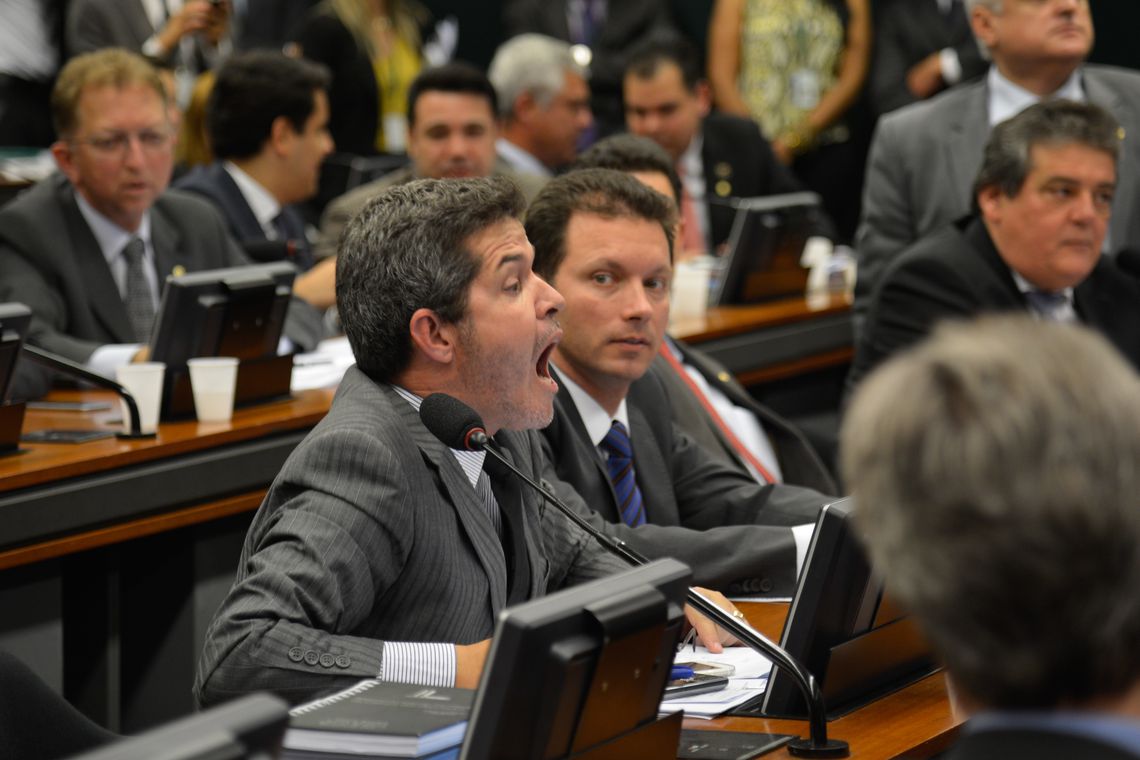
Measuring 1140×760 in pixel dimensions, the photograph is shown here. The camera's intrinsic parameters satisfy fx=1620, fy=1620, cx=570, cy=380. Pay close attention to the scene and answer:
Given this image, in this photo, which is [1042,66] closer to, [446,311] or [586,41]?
[446,311]

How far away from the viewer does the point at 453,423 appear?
1.81m

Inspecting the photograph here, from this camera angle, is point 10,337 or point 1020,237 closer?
point 10,337

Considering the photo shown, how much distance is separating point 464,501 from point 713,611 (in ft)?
1.08

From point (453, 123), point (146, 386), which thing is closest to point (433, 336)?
point (146, 386)

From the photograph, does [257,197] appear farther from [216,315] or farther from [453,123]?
[216,315]

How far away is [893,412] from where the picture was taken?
89 centimetres

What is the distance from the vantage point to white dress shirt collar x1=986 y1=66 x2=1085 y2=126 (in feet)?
14.1

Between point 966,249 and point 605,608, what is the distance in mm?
2262

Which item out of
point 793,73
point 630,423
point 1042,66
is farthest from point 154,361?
point 793,73

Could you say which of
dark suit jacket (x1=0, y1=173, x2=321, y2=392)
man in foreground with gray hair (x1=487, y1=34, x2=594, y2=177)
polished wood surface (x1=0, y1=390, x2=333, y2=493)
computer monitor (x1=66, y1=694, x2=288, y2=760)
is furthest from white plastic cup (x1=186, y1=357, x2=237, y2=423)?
man in foreground with gray hair (x1=487, y1=34, x2=594, y2=177)

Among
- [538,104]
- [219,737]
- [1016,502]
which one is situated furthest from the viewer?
[538,104]

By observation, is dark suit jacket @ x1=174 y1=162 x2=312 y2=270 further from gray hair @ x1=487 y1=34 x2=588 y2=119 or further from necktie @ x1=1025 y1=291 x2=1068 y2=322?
necktie @ x1=1025 y1=291 x2=1068 y2=322

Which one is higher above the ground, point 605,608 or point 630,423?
point 605,608

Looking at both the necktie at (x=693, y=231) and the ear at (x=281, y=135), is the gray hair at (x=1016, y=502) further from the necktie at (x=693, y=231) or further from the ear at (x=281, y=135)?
the necktie at (x=693, y=231)
